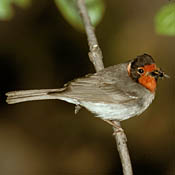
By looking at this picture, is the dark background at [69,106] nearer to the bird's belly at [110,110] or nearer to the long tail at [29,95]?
the bird's belly at [110,110]

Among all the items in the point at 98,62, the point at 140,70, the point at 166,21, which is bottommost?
the point at 166,21

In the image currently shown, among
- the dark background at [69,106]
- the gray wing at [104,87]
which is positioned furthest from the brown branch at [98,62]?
the dark background at [69,106]

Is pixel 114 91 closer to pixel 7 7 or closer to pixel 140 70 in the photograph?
pixel 140 70

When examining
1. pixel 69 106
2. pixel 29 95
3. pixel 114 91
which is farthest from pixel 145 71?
pixel 69 106

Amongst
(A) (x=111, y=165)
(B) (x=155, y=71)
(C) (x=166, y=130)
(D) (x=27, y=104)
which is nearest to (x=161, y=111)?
(C) (x=166, y=130)

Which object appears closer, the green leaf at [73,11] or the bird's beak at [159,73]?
the green leaf at [73,11]

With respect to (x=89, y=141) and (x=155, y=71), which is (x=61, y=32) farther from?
(x=155, y=71)
